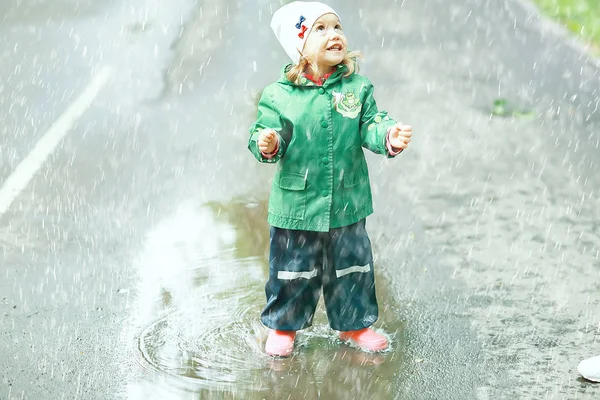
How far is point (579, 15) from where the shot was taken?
38.0 ft

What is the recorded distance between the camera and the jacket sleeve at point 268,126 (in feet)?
14.0

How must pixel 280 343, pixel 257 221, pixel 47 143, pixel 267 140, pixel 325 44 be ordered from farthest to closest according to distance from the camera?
1. pixel 47 143
2. pixel 257 221
3. pixel 280 343
4. pixel 325 44
5. pixel 267 140

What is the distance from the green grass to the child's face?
6.82 metres

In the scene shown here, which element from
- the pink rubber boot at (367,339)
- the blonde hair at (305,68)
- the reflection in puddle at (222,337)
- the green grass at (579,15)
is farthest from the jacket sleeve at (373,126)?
the green grass at (579,15)

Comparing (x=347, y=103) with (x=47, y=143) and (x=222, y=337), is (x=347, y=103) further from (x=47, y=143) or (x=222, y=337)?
(x=47, y=143)

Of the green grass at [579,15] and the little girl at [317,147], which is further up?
the little girl at [317,147]

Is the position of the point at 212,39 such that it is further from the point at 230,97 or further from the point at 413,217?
the point at 413,217

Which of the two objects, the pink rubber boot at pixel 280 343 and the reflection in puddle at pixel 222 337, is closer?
the reflection in puddle at pixel 222 337

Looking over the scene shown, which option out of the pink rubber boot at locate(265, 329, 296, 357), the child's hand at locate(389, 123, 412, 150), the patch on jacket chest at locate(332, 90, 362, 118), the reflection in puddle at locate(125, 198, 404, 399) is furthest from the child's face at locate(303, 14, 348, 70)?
the reflection in puddle at locate(125, 198, 404, 399)

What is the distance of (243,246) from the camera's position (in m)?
6.05

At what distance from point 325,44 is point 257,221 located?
91.3 inches

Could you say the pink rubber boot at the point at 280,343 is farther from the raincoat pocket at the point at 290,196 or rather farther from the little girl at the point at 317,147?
the raincoat pocket at the point at 290,196

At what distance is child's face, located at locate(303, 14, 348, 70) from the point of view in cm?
434

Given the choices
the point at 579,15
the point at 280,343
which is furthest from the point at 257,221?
the point at 579,15
